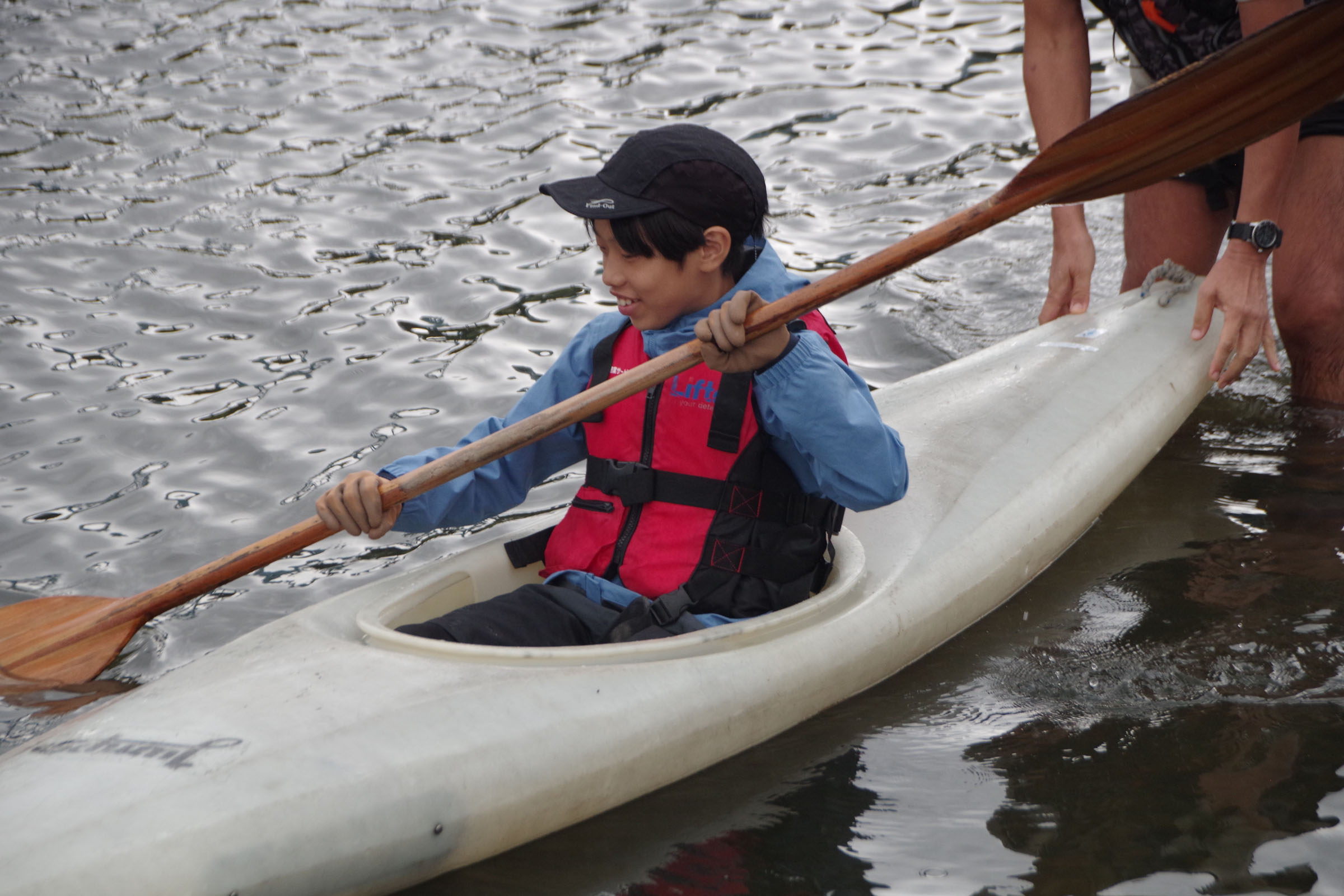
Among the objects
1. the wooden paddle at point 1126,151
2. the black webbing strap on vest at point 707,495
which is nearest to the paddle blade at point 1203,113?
the wooden paddle at point 1126,151

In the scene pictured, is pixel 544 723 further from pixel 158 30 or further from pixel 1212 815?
pixel 158 30

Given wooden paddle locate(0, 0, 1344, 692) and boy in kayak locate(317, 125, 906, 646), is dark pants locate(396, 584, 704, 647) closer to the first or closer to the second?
boy in kayak locate(317, 125, 906, 646)

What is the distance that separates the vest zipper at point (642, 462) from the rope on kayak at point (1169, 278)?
1981 millimetres

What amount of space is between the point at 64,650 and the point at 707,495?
1.41 m

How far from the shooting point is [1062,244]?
357 centimetres

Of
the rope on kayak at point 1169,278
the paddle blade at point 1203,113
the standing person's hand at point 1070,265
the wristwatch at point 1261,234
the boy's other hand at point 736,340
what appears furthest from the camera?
the rope on kayak at point 1169,278

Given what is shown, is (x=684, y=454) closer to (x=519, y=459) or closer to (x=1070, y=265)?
(x=519, y=459)

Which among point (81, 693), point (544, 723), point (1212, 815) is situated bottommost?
point (1212, 815)

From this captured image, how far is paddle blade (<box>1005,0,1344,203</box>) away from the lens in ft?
6.38

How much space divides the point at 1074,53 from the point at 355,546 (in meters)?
2.39

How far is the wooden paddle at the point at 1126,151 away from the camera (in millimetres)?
1960

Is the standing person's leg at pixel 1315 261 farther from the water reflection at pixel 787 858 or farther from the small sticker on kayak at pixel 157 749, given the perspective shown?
the small sticker on kayak at pixel 157 749

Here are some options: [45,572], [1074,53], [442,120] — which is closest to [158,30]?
[442,120]

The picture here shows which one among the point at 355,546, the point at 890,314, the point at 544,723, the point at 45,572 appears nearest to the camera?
the point at 544,723
